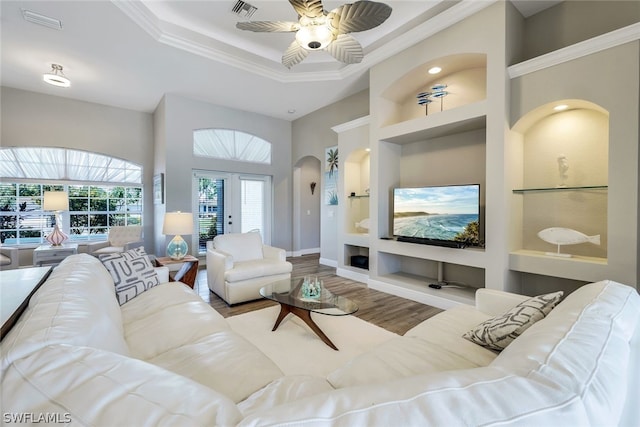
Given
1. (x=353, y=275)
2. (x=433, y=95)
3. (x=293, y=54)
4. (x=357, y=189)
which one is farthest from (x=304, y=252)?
(x=293, y=54)

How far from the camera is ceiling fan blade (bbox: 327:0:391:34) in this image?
2076 millimetres

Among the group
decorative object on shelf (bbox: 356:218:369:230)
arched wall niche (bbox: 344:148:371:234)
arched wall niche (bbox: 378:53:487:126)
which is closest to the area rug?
decorative object on shelf (bbox: 356:218:369:230)

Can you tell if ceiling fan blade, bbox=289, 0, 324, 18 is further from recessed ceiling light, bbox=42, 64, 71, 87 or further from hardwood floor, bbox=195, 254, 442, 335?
recessed ceiling light, bbox=42, 64, 71, 87

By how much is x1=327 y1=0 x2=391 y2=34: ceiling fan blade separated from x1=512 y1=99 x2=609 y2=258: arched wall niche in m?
1.84

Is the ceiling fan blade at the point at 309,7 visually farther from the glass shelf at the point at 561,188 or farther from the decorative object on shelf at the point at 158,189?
the decorative object on shelf at the point at 158,189

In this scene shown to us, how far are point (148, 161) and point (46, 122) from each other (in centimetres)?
168

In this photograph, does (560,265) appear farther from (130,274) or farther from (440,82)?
(130,274)

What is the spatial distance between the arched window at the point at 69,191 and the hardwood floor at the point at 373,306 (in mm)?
2916

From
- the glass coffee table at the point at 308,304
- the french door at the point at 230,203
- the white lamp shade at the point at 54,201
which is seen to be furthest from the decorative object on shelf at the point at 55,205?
the glass coffee table at the point at 308,304

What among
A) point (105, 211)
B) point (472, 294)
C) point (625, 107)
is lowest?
point (472, 294)

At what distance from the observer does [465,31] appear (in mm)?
3078

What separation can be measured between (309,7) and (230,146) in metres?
4.26

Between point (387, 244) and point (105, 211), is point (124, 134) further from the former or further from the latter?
point (387, 244)

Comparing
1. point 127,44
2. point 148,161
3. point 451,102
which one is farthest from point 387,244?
point 148,161
